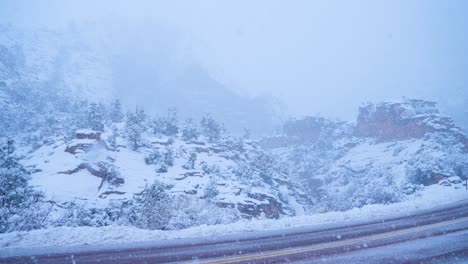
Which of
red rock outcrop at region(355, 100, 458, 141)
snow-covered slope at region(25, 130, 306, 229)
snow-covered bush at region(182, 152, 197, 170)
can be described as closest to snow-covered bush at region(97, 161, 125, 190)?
snow-covered slope at region(25, 130, 306, 229)

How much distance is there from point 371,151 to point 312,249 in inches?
3514

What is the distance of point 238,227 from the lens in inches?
513

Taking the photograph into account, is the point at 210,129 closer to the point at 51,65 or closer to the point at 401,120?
the point at 401,120

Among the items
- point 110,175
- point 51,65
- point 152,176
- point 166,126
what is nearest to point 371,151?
point 166,126

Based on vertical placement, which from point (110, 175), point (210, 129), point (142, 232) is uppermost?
point (142, 232)

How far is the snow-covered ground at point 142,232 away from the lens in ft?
32.5

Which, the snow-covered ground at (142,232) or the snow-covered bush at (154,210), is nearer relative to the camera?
the snow-covered ground at (142,232)

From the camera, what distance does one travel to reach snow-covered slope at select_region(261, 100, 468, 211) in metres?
61.2

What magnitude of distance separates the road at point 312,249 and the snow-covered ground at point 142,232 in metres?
0.96

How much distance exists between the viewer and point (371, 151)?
91062 millimetres

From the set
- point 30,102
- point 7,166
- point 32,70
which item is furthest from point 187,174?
point 32,70

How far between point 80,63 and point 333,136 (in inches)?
5659

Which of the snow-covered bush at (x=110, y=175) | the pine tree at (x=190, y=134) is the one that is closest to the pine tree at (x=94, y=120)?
the pine tree at (x=190, y=134)

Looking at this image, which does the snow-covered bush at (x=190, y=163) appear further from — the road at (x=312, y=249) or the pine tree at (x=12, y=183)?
the road at (x=312, y=249)
